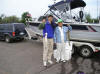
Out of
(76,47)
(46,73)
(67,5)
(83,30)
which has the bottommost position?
(46,73)

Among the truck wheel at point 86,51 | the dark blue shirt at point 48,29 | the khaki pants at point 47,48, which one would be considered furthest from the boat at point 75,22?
the khaki pants at point 47,48

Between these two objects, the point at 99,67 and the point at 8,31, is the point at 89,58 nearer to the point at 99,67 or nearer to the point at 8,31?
the point at 99,67

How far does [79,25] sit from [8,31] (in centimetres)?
713

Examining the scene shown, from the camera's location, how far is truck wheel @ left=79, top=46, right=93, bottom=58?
5.62m

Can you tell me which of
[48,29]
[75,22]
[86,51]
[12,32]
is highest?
[75,22]

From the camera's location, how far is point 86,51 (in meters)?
5.71

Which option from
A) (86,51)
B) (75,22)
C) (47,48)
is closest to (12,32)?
(75,22)

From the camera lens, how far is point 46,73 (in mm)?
4055


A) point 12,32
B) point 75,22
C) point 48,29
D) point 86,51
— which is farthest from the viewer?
point 12,32

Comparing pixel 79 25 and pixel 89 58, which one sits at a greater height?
pixel 79 25

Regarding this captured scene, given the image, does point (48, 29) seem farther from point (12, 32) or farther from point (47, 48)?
point (12, 32)

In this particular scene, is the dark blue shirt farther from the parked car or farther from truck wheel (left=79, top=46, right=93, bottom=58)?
the parked car

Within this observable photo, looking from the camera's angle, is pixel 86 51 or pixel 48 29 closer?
pixel 48 29

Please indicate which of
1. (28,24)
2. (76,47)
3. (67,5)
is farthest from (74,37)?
(28,24)
